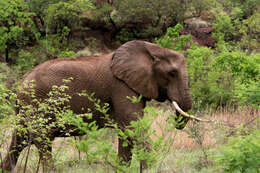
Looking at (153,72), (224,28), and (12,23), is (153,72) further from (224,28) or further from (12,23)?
(224,28)

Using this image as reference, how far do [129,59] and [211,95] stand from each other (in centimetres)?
762

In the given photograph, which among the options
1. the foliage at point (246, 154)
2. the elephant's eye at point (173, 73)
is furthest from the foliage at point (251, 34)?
the foliage at point (246, 154)

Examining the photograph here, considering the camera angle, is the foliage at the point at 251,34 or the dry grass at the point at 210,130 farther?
the foliage at the point at 251,34

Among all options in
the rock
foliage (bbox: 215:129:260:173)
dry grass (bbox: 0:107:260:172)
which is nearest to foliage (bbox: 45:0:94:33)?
the rock

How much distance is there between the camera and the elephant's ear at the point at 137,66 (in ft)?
21.1

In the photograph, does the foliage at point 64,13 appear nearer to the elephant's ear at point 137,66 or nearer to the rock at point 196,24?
the rock at point 196,24

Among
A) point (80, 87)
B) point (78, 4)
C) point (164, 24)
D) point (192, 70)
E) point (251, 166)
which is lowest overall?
point (164, 24)

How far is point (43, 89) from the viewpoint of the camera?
6.18m

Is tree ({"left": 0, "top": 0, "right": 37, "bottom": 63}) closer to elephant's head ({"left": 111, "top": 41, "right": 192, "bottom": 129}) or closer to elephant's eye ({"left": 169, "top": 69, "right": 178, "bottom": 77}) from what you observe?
elephant's head ({"left": 111, "top": 41, "right": 192, "bottom": 129})

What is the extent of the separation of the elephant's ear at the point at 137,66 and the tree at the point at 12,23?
23.9m

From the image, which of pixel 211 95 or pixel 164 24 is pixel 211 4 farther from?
pixel 211 95

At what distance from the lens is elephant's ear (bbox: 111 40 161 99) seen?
6430 millimetres

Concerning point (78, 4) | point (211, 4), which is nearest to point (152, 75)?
point (78, 4)

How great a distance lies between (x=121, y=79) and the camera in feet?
21.2
